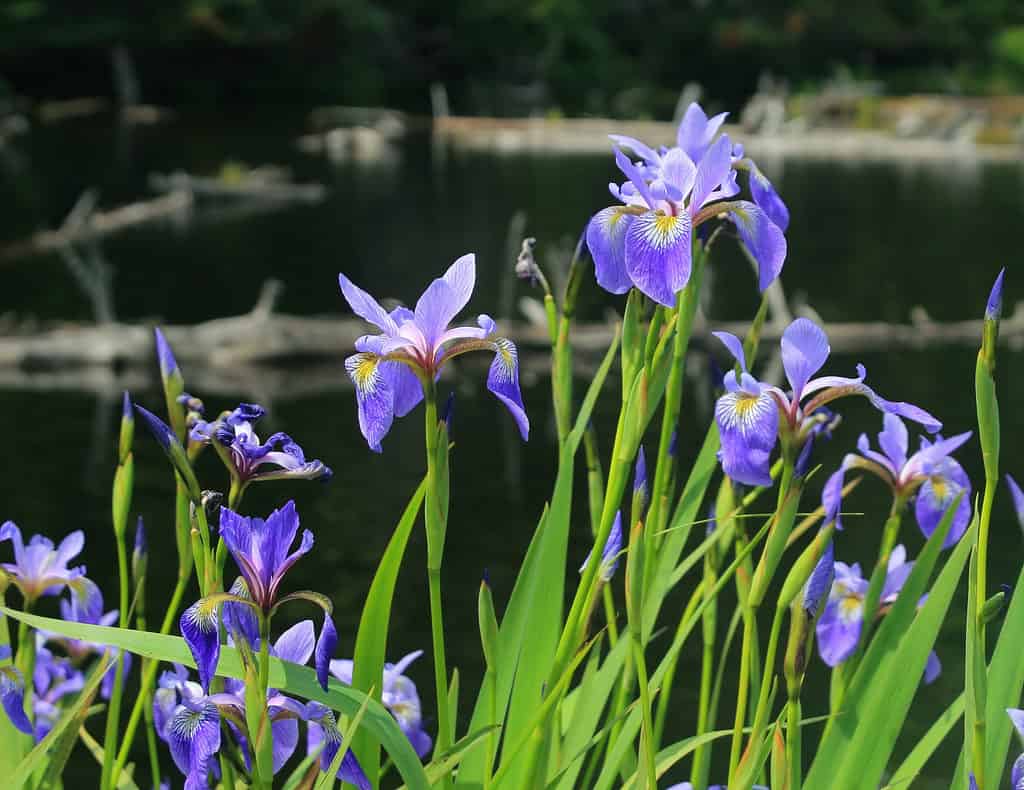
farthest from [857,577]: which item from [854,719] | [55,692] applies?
[55,692]

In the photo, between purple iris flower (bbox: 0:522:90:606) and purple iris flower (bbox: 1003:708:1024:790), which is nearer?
purple iris flower (bbox: 1003:708:1024:790)

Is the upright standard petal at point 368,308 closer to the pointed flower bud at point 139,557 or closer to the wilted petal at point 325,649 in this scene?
the wilted petal at point 325,649

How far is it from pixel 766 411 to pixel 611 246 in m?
0.26

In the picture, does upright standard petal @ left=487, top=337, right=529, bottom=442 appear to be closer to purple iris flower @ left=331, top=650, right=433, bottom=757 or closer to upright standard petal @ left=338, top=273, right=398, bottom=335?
upright standard petal @ left=338, top=273, right=398, bottom=335

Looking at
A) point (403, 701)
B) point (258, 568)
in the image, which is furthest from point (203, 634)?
point (403, 701)

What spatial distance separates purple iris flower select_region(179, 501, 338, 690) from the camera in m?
1.34

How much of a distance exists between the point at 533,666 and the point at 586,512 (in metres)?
7.00

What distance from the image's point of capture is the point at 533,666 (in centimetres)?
182

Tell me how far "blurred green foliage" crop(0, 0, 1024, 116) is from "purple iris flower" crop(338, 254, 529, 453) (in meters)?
35.5

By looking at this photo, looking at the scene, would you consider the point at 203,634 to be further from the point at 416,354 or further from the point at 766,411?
the point at 766,411

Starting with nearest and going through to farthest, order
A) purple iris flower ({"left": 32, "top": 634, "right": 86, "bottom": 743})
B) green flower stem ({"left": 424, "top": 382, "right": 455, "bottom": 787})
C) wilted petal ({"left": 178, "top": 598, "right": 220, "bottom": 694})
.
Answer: wilted petal ({"left": 178, "top": 598, "right": 220, "bottom": 694}) < green flower stem ({"left": 424, "top": 382, "right": 455, "bottom": 787}) < purple iris flower ({"left": 32, "top": 634, "right": 86, "bottom": 743})

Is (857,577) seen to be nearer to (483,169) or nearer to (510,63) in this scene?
(483,169)

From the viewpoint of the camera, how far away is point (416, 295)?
50.4 ft

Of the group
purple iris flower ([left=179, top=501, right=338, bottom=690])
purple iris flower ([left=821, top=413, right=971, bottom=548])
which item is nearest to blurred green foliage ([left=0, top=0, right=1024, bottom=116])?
purple iris flower ([left=821, top=413, right=971, bottom=548])
